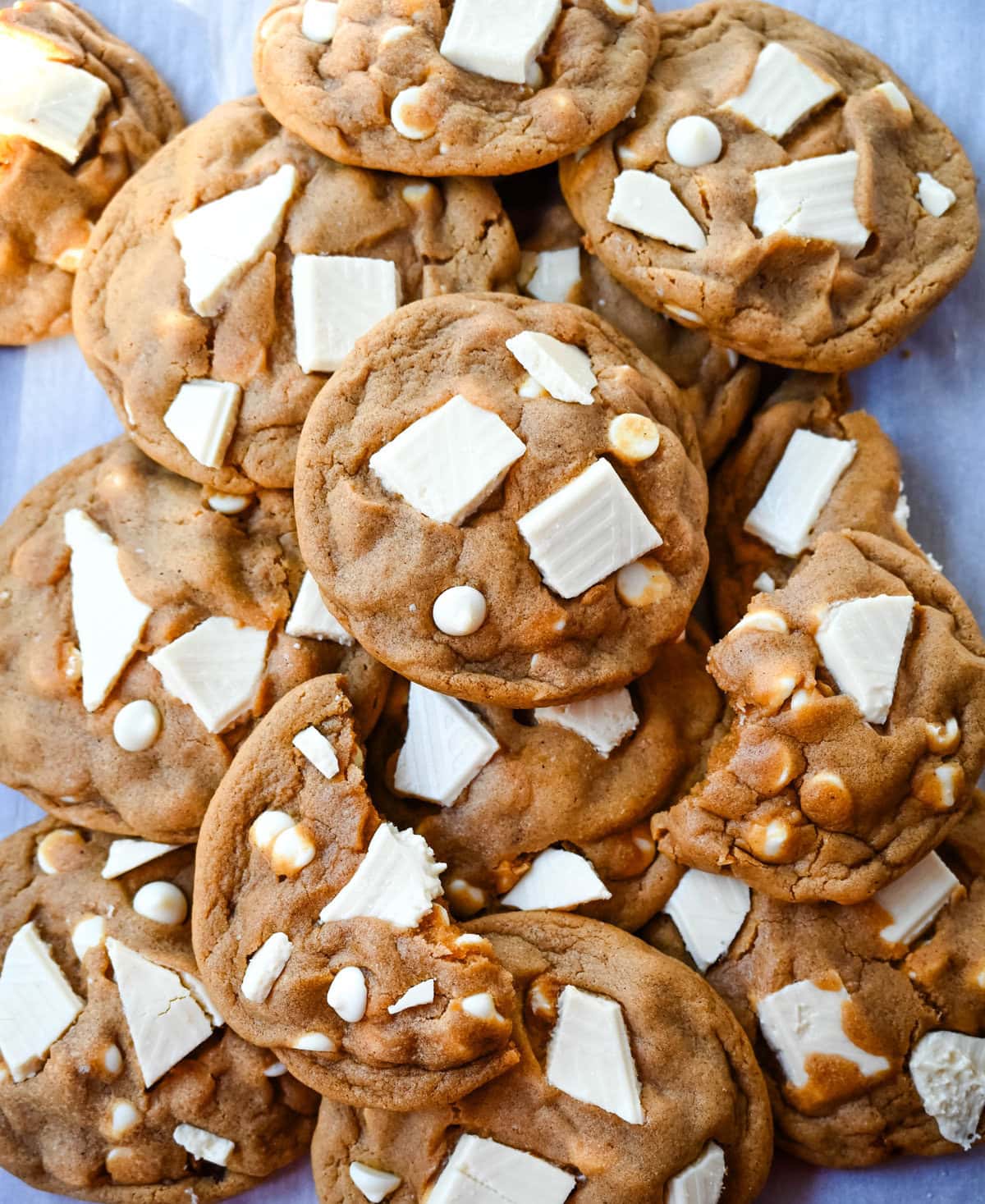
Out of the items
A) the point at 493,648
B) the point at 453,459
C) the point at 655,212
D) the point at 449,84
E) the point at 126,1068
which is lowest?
the point at 126,1068

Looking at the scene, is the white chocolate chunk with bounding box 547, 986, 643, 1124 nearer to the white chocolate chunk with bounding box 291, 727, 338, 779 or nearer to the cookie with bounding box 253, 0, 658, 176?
the white chocolate chunk with bounding box 291, 727, 338, 779

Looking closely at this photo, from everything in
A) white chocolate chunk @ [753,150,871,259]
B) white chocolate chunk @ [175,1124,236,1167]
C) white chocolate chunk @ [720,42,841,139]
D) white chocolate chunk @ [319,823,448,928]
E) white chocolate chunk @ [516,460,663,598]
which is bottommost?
white chocolate chunk @ [175,1124,236,1167]

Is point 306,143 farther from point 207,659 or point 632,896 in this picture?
point 632,896

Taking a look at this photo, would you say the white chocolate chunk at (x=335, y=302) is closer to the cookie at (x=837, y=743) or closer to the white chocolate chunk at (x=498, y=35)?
the white chocolate chunk at (x=498, y=35)

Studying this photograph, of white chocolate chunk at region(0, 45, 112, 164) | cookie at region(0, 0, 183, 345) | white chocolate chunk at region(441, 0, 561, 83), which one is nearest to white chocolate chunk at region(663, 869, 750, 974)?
white chocolate chunk at region(441, 0, 561, 83)

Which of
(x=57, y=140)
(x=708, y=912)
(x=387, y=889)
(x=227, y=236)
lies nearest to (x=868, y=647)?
(x=708, y=912)

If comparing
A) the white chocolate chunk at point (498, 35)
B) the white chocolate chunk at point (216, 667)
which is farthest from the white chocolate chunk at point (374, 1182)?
the white chocolate chunk at point (498, 35)

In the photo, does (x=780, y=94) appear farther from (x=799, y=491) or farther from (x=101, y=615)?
(x=101, y=615)
